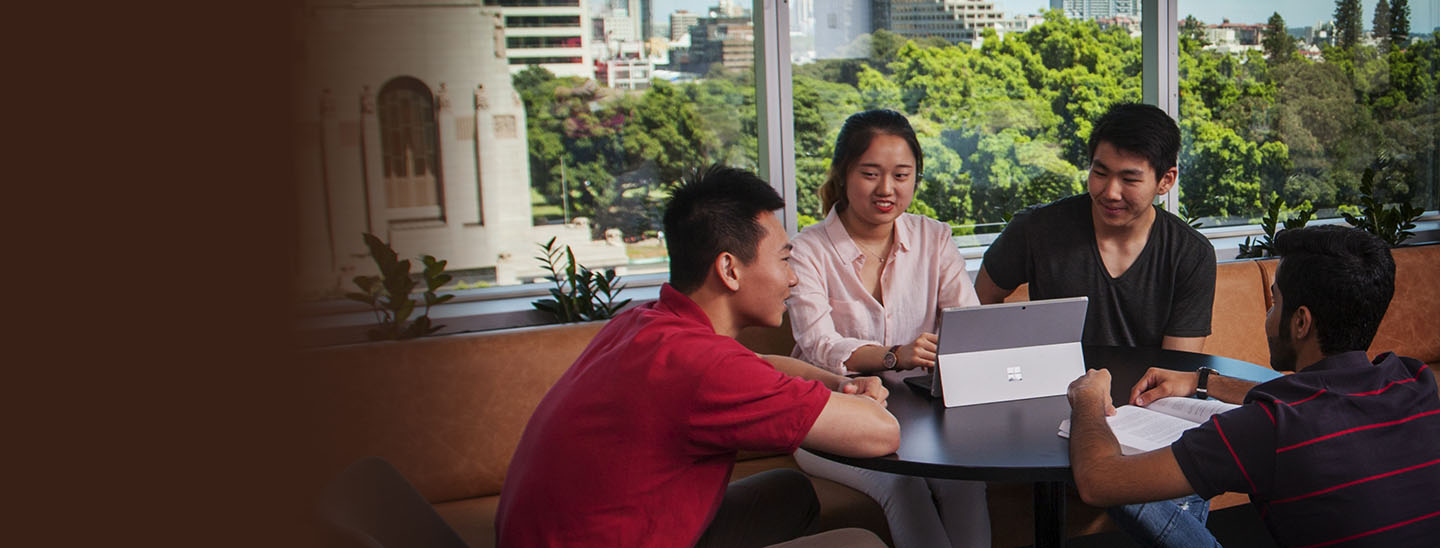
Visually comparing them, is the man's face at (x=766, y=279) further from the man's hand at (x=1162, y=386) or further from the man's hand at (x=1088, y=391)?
the man's hand at (x=1162, y=386)

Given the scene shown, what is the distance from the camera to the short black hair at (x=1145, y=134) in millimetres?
2516

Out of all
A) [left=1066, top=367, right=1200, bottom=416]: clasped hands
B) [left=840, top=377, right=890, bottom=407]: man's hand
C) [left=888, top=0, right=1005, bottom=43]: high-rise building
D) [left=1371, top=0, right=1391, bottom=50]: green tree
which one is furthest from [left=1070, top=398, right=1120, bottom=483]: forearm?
[left=1371, top=0, right=1391, bottom=50]: green tree

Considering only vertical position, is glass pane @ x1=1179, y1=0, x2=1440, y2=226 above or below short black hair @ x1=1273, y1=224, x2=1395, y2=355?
above

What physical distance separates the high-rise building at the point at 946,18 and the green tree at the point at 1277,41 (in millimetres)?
1419

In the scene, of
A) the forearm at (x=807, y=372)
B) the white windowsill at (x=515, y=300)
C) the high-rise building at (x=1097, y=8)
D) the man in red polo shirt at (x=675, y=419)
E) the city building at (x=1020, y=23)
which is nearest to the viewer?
the man in red polo shirt at (x=675, y=419)

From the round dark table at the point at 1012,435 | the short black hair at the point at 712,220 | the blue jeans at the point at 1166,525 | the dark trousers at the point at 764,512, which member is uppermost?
the short black hair at the point at 712,220

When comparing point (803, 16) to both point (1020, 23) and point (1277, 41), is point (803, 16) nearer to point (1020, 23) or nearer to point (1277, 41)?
point (1020, 23)

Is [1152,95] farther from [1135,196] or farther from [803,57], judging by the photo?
[1135,196]

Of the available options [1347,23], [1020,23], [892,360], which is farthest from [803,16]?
[1347,23]

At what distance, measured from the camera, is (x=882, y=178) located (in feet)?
8.56

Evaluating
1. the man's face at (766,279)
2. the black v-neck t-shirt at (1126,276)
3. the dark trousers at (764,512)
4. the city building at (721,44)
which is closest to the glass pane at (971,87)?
the city building at (721,44)

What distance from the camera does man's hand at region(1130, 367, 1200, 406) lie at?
2023 mm

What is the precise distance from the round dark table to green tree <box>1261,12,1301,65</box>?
2.90 metres

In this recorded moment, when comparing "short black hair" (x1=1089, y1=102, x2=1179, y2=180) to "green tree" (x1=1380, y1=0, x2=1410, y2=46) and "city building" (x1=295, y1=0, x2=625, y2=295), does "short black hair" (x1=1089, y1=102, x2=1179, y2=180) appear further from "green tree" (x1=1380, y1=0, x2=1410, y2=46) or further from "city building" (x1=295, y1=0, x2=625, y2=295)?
"green tree" (x1=1380, y1=0, x2=1410, y2=46)
